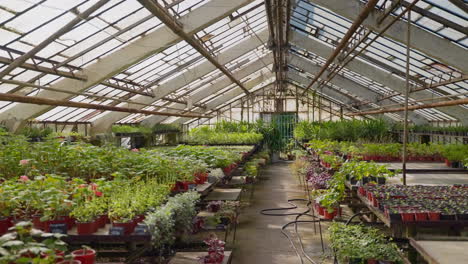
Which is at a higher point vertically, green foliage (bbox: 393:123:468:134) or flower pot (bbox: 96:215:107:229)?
green foliage (bbox: 393:123:468:134)

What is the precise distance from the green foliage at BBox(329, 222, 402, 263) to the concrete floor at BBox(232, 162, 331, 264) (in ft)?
3.64

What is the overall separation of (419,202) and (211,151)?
3843 millimetres

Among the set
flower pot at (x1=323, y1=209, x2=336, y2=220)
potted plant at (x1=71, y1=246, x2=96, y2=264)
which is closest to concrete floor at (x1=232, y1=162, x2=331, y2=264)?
flower pot at (x1=323, y1=209, x2=336, y2=220)

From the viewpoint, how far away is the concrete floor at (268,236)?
17.3 feet

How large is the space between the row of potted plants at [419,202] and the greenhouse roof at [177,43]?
181cm

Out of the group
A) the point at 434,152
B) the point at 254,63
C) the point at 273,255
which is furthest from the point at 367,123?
the point at 273,255

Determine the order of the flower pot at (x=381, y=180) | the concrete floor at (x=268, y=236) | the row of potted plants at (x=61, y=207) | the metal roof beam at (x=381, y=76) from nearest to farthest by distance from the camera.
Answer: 1. the row of potted plants at (x=61, y=207)
2. the flower pot at (x=381, y=180)
3. the concrete floor at (x=268, y=236)
4. the metal roof beam at (x=381, y=76)

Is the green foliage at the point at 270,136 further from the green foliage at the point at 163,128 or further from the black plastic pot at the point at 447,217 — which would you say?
the black plastic pot at the point at 447,217

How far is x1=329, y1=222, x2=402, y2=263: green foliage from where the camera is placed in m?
3.63

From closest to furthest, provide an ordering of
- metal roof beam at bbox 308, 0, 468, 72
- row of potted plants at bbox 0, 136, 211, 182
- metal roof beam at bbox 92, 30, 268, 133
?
row of potted plants at bbox 0, 136, 211, 182 → metal roof beam at bbox 308, 0, 468, 72 → metal roof beam at bbox 92, 30, 268, 133

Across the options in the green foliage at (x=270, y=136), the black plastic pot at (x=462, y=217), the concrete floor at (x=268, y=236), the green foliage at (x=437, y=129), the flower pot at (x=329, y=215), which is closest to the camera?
the black plastic pot at (x=462, y=217)

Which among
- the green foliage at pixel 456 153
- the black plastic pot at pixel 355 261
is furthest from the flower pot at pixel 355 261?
the green foliage at pixel 456 153

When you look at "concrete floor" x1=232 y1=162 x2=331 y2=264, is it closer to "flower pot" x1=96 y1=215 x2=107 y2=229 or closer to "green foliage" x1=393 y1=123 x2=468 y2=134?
"flower pot" x1=96 y1=215 x2=107 y2=229

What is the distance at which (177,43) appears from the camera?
8.90m
